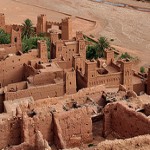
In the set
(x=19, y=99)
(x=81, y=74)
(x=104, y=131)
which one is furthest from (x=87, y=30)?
(x=104, y=131)

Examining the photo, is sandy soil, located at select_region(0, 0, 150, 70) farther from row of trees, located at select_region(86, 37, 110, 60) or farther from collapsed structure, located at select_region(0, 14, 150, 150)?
collapsed structure, located at select_region(0, 14, 150, 150)

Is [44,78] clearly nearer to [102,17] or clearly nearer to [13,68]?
[13,68]

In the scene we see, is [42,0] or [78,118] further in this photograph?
[42,0]

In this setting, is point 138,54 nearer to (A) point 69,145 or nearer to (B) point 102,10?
(B) point 102,10

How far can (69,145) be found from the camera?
920 inches

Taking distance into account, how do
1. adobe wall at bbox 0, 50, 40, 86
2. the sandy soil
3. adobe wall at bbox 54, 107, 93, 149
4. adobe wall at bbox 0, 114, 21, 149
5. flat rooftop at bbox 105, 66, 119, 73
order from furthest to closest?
the sandy soil → flat rooftop at bbox 105, 66, 119, 73 → adobe wall at bbox 0, 50, 40, 86 → adobe wall at bbox 54, 107, 93, 149 → adobe wall at bbox 0, 114, 21, 149

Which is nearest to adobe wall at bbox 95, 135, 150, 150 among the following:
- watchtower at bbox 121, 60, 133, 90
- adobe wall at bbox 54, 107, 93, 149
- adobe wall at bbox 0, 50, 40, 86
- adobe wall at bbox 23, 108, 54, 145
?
adobe wall at bbox 23, 108, 54, 145

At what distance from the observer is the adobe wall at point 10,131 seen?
2242 centimetres

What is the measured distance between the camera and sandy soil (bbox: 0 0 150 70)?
64.9 meters

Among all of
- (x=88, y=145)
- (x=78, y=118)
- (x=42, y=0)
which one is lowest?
(x=88, y=145)

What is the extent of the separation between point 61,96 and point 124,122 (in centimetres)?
979

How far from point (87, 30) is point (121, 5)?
2574 centimetres

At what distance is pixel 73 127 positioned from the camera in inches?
914

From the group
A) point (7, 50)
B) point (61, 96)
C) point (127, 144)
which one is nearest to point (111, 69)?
point (61, 96)
